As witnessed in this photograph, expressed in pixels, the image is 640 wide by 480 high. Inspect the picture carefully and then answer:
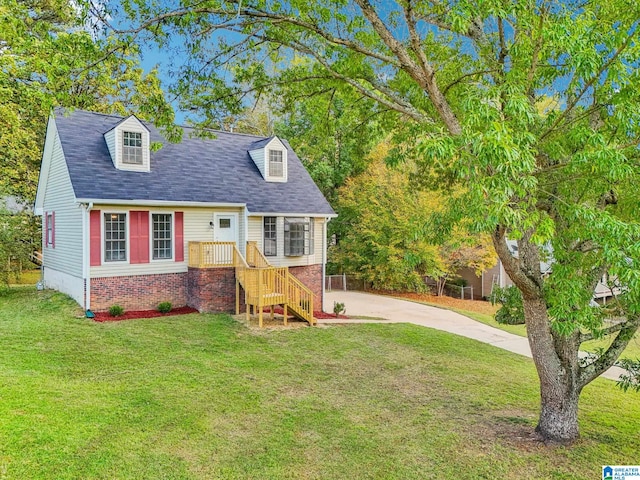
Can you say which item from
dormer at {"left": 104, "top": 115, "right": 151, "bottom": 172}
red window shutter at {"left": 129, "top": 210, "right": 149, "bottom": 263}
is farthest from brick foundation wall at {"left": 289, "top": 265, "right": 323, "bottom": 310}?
dormer at {"left": 104, "top": 115, "right": 151, "bottom": 172}

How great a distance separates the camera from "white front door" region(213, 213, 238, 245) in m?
14.6

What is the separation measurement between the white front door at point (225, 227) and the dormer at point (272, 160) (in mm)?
2265

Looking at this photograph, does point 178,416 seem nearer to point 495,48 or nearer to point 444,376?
point 444,376

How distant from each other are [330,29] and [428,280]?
20256mm

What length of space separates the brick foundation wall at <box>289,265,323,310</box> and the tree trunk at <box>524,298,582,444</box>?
1070 centimetres

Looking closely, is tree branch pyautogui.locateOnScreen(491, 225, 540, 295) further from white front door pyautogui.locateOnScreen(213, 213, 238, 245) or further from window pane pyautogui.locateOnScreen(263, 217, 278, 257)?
window pane pyautogui.locateOnScreen(263, 217, 278, 257)

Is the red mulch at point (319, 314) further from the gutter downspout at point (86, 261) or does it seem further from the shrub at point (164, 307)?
the gutter downspout at point (86, 261)

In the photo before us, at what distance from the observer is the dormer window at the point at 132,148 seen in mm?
13516

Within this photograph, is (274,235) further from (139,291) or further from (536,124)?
(536,124)

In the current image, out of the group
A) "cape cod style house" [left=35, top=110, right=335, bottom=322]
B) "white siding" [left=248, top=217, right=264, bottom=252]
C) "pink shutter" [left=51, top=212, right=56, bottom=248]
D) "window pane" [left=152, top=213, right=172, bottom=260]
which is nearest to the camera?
"cape cod style house" [left=35, top=110, right=335, bottom=322]

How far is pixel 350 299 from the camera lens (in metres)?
20.0

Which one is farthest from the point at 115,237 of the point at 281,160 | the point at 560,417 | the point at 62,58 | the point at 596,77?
the point at 596,77

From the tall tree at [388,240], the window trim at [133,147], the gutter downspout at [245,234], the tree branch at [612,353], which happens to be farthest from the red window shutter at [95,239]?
the tall tree at [388,240]

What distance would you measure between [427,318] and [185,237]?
8803mm
